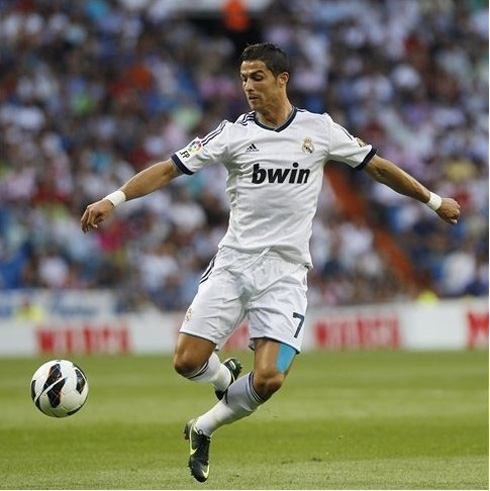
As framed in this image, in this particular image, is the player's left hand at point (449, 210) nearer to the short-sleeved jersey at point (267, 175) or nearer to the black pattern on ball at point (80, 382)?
the short-sleeved jersey at point (267, 175)

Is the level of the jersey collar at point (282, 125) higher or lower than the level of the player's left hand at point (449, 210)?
higher

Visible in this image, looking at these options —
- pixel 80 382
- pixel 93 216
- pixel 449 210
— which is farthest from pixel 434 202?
pixel 80 382

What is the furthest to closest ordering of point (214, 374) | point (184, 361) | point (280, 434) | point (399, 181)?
point (280, 434) < point (214, 374) < point (399, 181) < point (184, 361)

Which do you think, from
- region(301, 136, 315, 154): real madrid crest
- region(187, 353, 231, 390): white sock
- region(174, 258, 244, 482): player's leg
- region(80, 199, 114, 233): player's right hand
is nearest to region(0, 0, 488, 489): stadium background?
region(187, 353, 231, 390): white sock

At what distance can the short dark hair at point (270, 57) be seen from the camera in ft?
28.4

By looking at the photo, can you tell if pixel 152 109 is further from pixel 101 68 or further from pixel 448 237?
pixel 448 237

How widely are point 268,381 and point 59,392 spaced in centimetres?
164

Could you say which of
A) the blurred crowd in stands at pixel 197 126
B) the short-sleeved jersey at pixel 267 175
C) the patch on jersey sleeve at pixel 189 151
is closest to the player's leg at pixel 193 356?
the short-sleeved jersey at pixel 267 175

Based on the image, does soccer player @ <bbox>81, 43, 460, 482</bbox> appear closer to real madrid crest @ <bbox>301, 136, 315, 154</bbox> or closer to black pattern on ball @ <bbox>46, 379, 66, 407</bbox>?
real madrid crest @ <bbox>301, 136, 315, 154</bbox>

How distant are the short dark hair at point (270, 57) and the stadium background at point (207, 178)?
348 inches

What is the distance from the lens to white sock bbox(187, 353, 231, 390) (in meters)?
8.88

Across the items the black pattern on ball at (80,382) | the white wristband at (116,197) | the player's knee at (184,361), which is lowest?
the black pattern on ball at (80,382)

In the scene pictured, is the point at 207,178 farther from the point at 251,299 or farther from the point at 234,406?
the point at 234,406

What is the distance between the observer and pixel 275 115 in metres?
8.79
